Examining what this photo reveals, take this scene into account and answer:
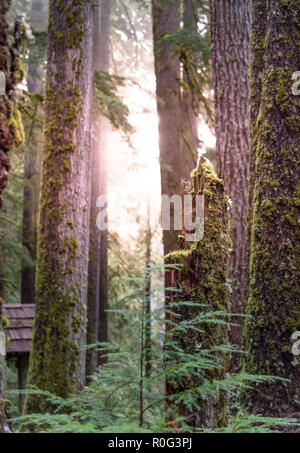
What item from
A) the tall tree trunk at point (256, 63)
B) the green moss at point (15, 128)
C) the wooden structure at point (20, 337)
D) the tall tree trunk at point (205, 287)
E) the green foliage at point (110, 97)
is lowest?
the wooden structure at point (20, 337)

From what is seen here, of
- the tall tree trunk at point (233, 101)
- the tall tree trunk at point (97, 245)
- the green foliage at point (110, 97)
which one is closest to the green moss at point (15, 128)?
the tall tree trunk at point (233, 101)

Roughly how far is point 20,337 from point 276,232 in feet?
22.1

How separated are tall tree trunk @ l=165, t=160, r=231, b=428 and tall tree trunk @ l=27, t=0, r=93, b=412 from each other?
10.5ft

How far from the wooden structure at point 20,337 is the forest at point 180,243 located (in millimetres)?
43

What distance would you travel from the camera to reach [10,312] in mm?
10789

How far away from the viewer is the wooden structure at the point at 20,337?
393 inches

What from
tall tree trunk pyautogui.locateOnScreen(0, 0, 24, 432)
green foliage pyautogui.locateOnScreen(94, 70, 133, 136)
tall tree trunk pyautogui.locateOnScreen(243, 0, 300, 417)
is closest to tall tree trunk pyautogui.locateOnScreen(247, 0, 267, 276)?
tall tree trunk pyautogui.locateOnScreen(243, 0, 300, 417)

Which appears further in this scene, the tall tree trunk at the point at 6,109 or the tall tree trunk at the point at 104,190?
the tall tree trunk at the point at 104,190

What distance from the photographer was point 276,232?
17.3ft

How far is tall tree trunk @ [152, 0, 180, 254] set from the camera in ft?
35.9

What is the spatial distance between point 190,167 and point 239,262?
3.80 meters

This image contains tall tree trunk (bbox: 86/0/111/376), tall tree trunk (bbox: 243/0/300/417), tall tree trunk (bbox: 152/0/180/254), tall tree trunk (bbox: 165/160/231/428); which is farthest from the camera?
tall tree trunk (bbox: 86/0/111/376)

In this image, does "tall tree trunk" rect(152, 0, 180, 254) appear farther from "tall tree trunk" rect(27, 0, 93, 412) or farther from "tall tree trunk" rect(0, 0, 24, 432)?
"tall tree trunk" rect(0, 0, 24, 432)

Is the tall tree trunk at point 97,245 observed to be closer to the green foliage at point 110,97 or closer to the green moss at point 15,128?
the green foliage at point 110,97
